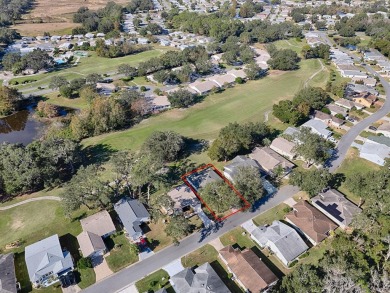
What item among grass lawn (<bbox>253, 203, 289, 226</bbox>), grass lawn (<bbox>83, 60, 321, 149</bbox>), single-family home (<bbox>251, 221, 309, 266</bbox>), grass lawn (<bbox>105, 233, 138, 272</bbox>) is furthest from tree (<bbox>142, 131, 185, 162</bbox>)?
single-family home (<bbox>251, 221, 309, 266</bbox>)

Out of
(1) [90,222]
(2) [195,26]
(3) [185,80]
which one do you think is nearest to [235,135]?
(1) [90,222]

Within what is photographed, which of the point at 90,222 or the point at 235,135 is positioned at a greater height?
the point at 235,135

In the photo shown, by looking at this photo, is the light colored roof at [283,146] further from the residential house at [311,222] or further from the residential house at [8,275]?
the residential house at [8,275]

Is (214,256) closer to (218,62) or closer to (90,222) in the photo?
(90,222)

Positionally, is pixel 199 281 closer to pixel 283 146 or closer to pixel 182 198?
Result: pixel 182 198

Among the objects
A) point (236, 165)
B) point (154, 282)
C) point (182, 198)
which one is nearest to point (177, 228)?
point (154, 282)

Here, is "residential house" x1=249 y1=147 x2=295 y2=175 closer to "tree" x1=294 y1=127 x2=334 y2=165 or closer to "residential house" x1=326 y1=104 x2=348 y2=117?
"tree" x1=294 y1=127 x2=334 y2=165
